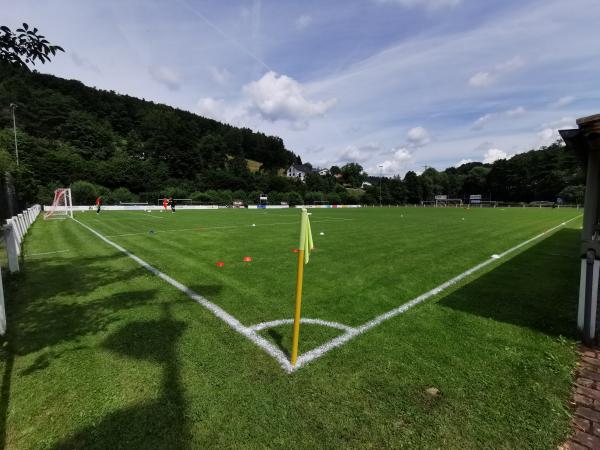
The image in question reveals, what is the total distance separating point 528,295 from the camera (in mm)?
5746

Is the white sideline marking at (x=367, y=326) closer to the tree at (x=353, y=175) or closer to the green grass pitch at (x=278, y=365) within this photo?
the green grass pitch at (x=278, y=365)

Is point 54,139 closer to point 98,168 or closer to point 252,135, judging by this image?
point 98,168

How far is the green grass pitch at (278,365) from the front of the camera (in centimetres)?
237

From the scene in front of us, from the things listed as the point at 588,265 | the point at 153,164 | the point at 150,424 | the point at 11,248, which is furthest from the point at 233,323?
the point at 153,164

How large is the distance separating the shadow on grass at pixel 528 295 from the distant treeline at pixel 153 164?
177ft

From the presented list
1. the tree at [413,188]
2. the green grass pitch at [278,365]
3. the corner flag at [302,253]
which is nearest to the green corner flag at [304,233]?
the corner flag at [302,253]

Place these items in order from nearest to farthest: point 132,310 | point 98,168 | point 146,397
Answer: point 146,397 → point 132,310 → point 98,168

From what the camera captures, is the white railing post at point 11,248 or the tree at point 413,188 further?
→ the tree at point 413,188

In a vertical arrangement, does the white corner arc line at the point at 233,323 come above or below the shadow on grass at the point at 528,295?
above

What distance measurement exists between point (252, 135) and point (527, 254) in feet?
477

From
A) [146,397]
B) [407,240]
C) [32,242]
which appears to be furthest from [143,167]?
[146,397]

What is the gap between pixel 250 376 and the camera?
3.08 m

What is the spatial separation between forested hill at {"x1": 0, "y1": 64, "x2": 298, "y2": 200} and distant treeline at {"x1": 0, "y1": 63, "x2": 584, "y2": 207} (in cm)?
22

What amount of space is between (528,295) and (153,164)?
87.4 meters
